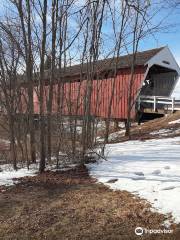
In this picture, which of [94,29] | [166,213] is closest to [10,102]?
[94,29]

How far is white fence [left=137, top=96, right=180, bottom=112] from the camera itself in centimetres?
2284

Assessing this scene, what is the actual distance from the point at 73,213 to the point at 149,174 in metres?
1.91

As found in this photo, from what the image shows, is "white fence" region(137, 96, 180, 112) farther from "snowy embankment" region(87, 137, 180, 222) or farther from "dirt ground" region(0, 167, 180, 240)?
"dirt ground" region(0, 167, 180, 240)

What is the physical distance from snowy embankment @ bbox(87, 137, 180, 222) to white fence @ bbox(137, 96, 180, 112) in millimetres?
13588

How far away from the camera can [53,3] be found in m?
8.30

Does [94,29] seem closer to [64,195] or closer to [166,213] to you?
[64,195]

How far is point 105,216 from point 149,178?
1.65 metres

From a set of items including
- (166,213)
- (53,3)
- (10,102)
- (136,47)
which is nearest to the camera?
(166,213)

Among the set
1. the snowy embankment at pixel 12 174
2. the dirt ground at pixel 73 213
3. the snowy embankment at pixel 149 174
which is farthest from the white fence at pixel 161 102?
the dirt ground at pixel 73 213

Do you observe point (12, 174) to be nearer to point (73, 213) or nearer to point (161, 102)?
point (73, 213)

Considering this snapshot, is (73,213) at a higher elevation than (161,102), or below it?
below

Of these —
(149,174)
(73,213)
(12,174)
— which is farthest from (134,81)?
(73,213)

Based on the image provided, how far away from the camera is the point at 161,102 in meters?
23.5

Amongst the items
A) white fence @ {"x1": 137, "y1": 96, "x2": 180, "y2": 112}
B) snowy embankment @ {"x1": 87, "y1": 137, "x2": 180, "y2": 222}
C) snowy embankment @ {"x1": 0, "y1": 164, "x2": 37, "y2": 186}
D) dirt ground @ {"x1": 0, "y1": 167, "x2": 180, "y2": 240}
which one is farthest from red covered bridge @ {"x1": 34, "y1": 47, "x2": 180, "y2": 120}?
dirt ground @ {"x1": 0, "y1": 167, "x2": 180, "y2": 240}
